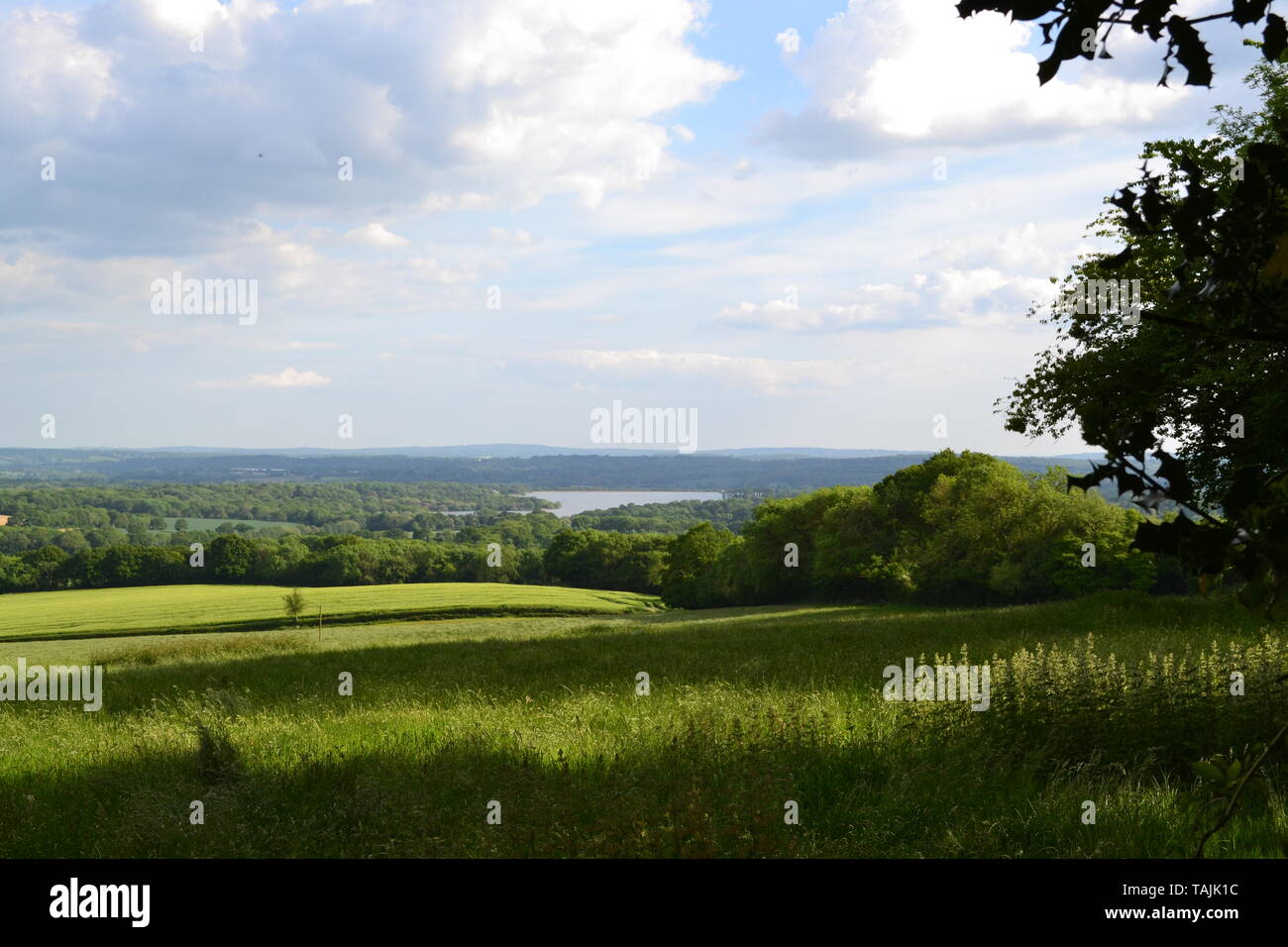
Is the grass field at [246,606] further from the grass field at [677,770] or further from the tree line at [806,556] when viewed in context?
the grass field at [677,770]

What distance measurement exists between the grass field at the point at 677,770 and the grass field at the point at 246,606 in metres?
46.9

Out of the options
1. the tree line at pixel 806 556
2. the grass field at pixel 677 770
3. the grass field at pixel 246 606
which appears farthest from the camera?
the grass field at pixel 246 606

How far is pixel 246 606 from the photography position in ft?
213

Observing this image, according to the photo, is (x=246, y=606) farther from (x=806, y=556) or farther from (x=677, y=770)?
(x=677, y=770)

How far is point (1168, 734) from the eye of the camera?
8.73 meters

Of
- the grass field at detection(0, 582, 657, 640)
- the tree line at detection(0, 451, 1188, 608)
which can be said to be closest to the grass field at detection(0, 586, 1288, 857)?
the tree line at detection(0, 451, 1188, 608)

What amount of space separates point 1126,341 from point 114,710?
25548mm

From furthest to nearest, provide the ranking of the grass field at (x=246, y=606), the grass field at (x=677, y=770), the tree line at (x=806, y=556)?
the grass field at (x=246, y=606), the tree line at (x=806, y=556), the grass field at (x=677, y=770)

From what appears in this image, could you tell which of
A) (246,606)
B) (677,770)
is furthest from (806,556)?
(677,770)

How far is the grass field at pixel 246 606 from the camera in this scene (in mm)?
56969

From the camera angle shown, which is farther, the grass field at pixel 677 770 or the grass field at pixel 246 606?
the grass field at pixel 246 606

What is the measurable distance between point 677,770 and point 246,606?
64210 mm

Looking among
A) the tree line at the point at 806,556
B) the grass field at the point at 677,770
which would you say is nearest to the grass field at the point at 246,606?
the tree line at the point at 806,556

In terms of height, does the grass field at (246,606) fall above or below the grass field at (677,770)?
below
